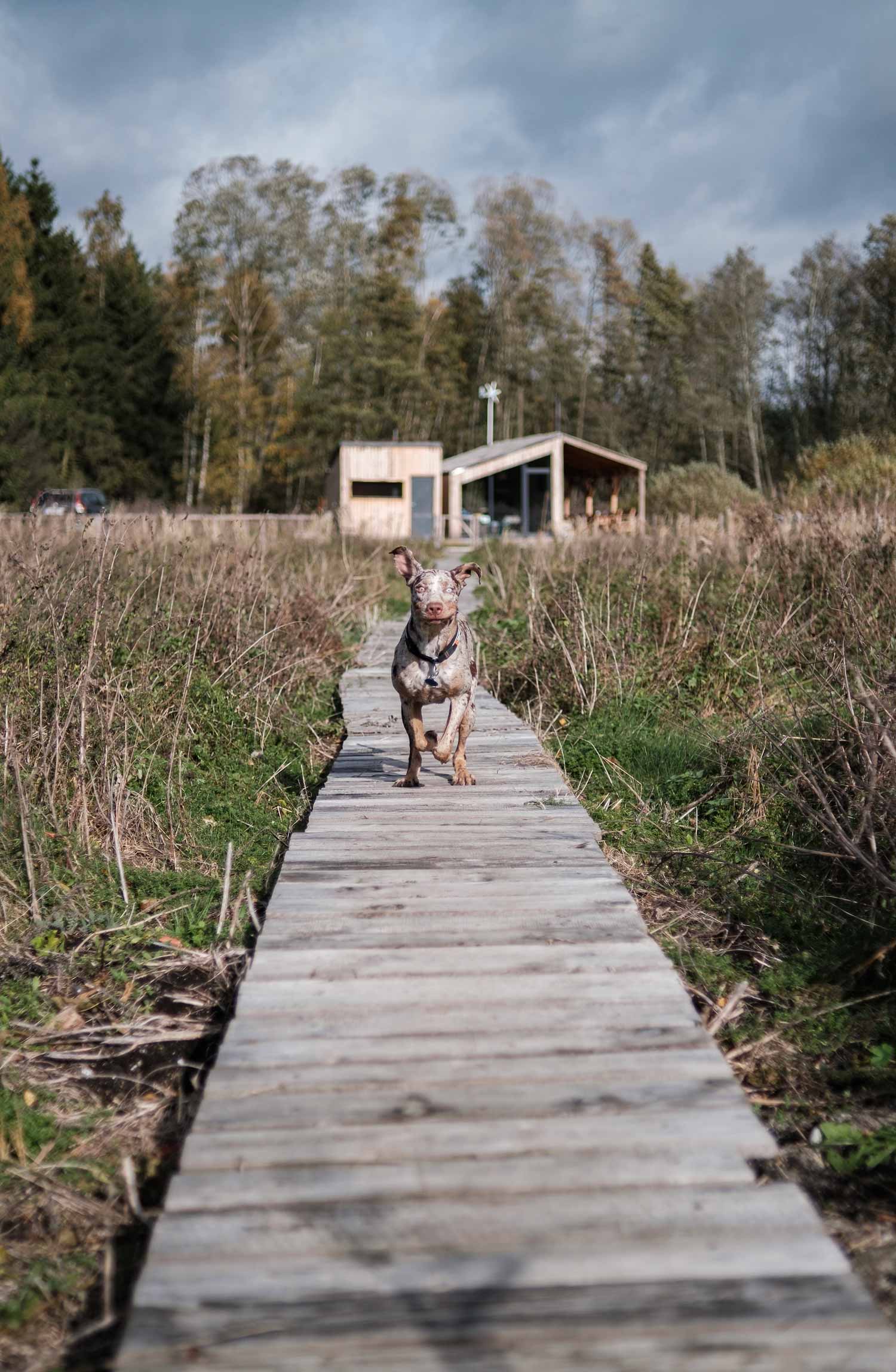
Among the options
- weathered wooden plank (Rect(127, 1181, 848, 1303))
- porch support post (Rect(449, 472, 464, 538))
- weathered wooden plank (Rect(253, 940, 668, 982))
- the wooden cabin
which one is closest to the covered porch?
porch support post (Rect(449, 472, 464, 538))

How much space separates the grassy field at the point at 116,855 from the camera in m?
2.62

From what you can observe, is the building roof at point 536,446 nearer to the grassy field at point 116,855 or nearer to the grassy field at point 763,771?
the grassy field at point 763,771

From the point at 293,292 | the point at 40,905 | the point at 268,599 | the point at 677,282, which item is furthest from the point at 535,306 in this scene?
the point at 40,905

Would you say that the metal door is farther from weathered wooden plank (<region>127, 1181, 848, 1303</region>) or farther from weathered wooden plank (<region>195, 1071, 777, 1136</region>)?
weathered wooden plank (<region>127, 1181, 848, 1303</region>)

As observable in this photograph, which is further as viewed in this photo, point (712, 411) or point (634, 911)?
point (712, 411)

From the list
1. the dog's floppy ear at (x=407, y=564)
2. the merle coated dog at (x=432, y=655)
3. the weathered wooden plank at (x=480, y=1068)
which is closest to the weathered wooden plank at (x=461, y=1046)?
the weathered wooden plank at (x=480, y=1068)

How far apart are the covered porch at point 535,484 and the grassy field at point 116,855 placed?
22.0m

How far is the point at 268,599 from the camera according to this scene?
8664 millimetres

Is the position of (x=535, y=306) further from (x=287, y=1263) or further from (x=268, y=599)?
(x=287, y=1263)

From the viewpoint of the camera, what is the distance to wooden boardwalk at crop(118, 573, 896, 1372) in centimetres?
181

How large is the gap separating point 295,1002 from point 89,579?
3.92 metres

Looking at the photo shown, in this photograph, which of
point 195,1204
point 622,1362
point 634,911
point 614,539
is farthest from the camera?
point 614,539

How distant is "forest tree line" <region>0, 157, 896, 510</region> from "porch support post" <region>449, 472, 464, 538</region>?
10629 mm

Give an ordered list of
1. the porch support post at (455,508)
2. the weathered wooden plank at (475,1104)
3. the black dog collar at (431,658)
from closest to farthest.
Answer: the weathered wooden plank at (475,1104), the black dog collar at (431,658), the porch support post at (455,508)
